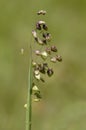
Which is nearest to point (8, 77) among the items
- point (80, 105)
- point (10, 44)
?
point (10, 44)

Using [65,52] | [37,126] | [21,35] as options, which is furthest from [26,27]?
[37,126]

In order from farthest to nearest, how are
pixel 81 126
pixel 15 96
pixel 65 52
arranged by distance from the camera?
pixel 65 52, pixel 15 96, pixel 81 126

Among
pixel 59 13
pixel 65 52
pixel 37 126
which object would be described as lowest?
pixel 37 126

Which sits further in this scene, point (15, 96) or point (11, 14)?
point (11, 14)

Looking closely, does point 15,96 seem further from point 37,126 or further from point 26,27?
point 26,27

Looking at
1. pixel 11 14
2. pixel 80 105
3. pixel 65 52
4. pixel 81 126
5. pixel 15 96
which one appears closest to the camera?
pixel 81 126

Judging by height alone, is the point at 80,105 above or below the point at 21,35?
below

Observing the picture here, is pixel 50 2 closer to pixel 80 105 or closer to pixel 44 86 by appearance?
pixel 44 86
